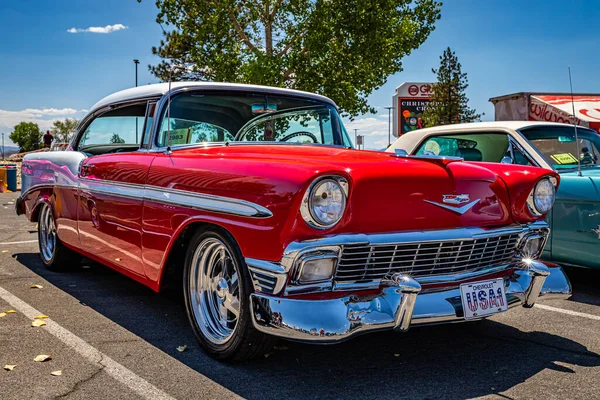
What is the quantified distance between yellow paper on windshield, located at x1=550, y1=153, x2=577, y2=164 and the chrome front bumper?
Result: 2837 mm

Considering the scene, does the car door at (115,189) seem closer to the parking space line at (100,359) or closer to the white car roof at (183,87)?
the white car roof at (183,87)

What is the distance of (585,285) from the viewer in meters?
5.18

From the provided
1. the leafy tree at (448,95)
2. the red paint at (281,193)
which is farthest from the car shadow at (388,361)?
the leafy tree at (448,95)

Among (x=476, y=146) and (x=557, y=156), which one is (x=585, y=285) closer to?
(x=557, y=156)

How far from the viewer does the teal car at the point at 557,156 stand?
470 centimetres

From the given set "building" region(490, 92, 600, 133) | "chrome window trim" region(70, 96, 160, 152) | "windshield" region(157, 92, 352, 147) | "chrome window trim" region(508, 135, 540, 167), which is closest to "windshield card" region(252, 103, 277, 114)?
"windshield" region(157, 92, 352, 147)

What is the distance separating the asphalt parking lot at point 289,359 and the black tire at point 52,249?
91cm

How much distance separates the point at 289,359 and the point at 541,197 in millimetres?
1729

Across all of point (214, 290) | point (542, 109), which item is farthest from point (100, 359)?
point (542, 109)

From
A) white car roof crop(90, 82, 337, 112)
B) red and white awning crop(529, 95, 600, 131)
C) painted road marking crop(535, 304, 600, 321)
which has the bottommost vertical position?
painted road marking crop(535, 304, 600, 321)

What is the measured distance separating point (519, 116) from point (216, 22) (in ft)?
40.0

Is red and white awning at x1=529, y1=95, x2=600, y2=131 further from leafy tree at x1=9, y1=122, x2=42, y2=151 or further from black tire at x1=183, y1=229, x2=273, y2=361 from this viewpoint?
leafy tree at x1=9, y1=122, x2=42, y2=151

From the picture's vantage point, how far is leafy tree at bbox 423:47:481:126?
32.1 m

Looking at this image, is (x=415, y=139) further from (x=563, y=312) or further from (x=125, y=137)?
(x=125, y=137)
